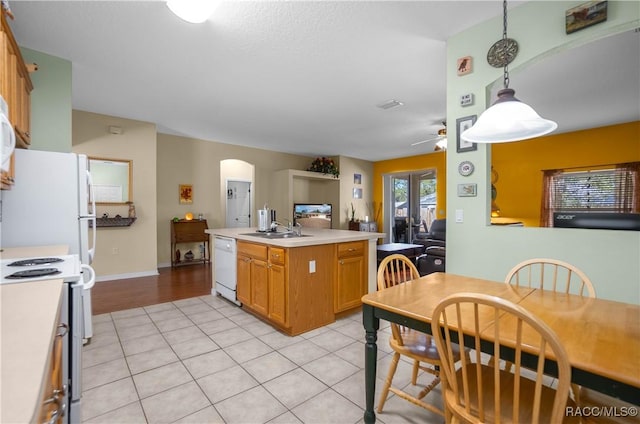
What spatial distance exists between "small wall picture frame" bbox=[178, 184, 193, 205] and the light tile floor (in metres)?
3.22

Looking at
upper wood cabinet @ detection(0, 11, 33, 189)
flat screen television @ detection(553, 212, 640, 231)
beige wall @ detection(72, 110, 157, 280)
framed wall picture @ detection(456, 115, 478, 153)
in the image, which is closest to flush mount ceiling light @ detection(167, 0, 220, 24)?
upper wood cabinet @ detection(0, 11, 33, 189)

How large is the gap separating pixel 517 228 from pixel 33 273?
2.87 meters

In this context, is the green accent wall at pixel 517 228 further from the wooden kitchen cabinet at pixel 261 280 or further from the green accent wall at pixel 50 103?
the green accent wall at pixel 50 103

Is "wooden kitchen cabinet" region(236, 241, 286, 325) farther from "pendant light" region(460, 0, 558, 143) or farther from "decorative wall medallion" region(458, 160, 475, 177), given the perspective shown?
"pendant light" region(460, 0, 558, 143)

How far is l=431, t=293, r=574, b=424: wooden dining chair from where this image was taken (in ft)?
2.85

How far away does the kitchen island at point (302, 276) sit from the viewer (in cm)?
264

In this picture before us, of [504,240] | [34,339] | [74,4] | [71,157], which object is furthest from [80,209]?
[504,240]

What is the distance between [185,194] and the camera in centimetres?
595

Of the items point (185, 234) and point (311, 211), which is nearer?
point (185, 234)

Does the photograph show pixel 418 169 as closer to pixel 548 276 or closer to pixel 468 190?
pixel 468 190

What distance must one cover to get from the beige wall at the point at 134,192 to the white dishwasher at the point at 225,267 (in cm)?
188

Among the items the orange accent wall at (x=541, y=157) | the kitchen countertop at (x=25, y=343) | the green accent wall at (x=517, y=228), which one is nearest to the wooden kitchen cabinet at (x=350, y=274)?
the green accent wall at (x=517, y=228)

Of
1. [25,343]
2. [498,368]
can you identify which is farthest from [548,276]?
[25,343]

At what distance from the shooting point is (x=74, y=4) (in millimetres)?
2096
